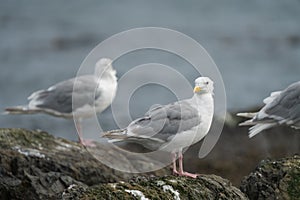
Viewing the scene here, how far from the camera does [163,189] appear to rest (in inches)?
260

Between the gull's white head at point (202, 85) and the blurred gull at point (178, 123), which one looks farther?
the gull's white head at point (202, 85)

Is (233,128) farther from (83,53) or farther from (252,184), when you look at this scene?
(83,53)

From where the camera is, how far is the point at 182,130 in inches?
320

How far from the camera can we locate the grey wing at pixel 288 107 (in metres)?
9.84

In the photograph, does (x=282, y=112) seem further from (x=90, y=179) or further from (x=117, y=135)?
(x=117, y=135)

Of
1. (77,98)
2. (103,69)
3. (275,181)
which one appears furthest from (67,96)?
(275,181)

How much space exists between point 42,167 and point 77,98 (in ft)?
11.2

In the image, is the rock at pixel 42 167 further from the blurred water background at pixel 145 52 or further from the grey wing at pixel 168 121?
the blurred water background at pixel 145 52

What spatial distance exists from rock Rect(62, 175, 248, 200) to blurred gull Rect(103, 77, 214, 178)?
982 mm

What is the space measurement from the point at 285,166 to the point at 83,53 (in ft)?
63.6

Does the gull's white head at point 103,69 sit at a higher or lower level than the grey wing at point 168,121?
higher

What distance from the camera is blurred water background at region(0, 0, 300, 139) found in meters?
20.5

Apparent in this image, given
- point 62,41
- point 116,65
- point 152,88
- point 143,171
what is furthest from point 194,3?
point 143,171

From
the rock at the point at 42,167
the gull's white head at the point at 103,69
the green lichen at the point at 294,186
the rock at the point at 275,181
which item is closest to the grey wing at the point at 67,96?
the gull's white head at the point at 103,69
